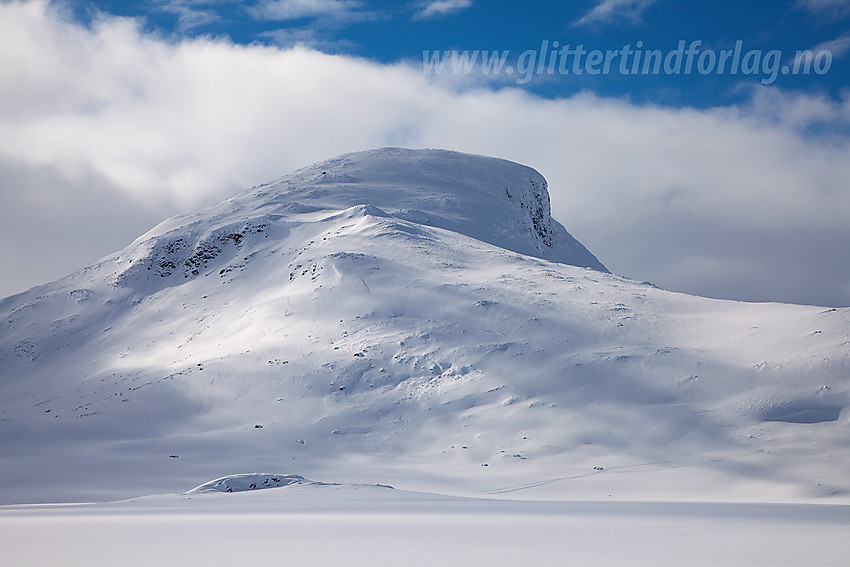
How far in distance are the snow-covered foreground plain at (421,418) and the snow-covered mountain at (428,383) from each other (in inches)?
4.6

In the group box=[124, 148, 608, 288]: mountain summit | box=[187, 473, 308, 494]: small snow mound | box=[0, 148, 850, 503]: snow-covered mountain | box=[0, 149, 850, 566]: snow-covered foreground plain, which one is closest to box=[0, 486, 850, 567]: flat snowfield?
box=[0, 149, 850, 566]: snow-covered foreground plain

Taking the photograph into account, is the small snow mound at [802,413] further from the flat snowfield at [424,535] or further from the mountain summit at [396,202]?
the mountain summit at [396,202]

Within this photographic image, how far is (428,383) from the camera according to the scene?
89.8ft

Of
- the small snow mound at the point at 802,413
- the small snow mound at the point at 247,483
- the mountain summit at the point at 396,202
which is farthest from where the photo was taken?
the mountain summit at the point at 396,202

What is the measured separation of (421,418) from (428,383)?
2.03 m

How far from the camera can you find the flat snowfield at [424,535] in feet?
22.2

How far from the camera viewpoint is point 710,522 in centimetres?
986

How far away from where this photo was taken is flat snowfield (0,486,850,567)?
6.76 meters

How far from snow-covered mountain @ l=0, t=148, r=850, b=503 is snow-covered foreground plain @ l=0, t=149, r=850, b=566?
117 mm

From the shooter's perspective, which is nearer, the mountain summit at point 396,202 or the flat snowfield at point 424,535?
the flat snowfield at point 424,535

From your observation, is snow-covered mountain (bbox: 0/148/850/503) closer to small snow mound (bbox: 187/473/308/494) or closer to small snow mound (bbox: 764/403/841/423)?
small snow mound (bbox: 764/403/841/423)

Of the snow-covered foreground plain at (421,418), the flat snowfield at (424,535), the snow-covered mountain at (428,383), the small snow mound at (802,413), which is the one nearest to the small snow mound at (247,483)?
the snow-covered foreground plain at (421,418)

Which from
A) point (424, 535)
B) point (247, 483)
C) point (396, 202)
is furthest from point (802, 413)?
point (396, 202)

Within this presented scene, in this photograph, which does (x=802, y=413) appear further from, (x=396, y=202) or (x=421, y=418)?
(x=396, y=202)
